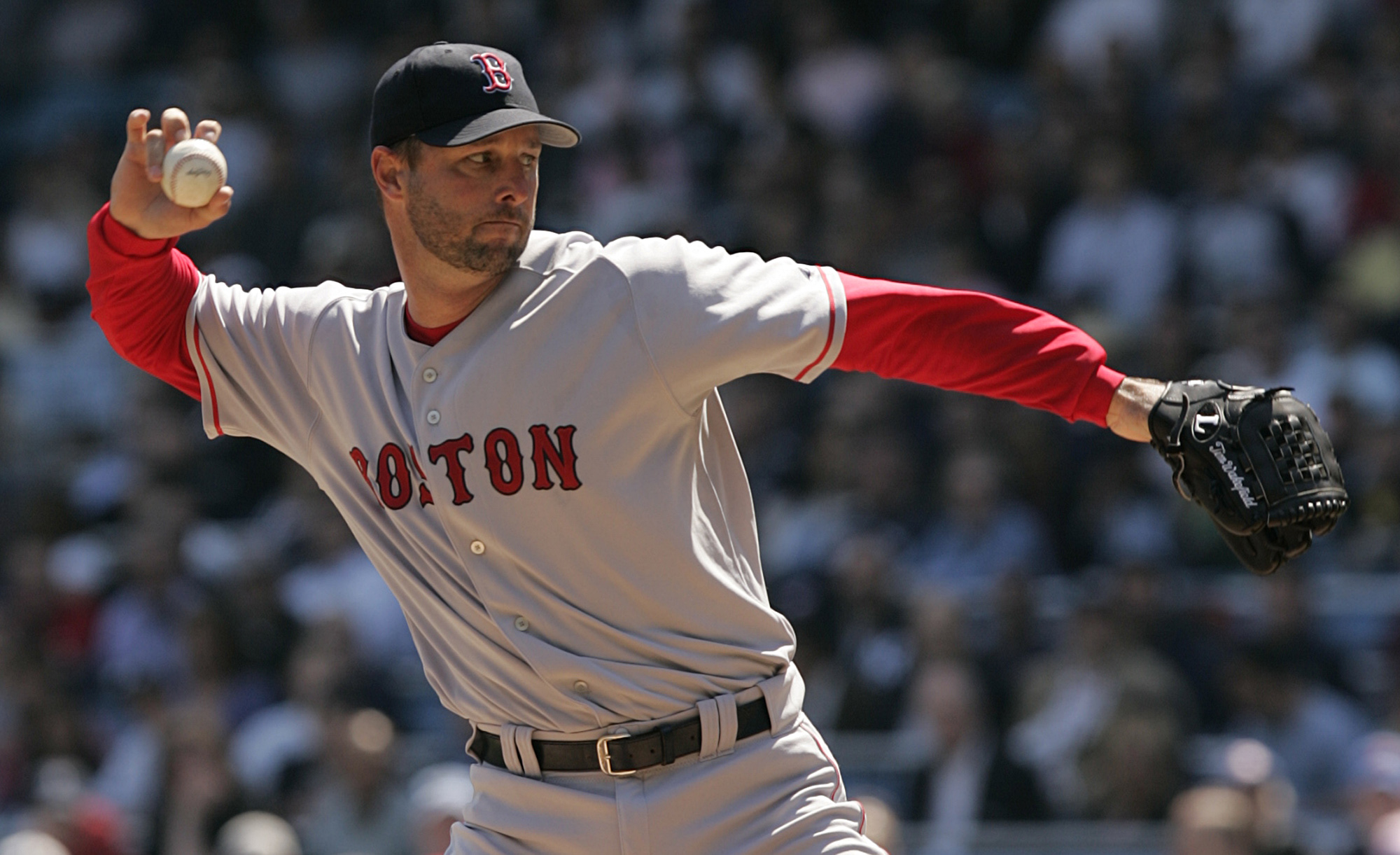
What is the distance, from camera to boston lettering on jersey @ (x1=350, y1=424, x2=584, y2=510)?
9.87ft

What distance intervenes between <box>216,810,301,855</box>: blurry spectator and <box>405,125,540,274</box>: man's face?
10.9 ft

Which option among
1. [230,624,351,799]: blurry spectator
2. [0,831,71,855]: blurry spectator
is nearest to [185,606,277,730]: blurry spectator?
[230,624,351,799]: blurry spectator

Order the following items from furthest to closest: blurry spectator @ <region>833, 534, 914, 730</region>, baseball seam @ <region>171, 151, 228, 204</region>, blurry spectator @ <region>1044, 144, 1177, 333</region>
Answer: blurry spectator @ <region>1044, 144, 1177, 333</region> → blurry spectator @ <region>833, 534, 914, 730</region> → baseball seam @ <region>171, 151, 228, 204</region>

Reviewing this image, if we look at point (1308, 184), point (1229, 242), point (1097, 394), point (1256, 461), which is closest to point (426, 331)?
point (1097, 394)

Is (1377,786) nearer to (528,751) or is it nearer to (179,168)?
(528,751)

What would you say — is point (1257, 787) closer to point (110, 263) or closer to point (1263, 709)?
point (1263, 709)

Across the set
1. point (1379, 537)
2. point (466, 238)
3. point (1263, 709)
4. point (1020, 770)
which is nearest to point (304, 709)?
point (1020, 770)

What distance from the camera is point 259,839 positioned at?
5836 millimetres

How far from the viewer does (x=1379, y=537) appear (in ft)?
23.5

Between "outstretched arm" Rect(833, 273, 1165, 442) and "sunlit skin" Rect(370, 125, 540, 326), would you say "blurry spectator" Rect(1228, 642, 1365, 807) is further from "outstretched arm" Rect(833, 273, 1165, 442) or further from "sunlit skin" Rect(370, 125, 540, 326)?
"sunlit skin" Rect(370, 125, 540, 326)

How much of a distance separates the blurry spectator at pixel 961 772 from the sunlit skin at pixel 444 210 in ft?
12.1

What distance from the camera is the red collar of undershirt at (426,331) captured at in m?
3.20

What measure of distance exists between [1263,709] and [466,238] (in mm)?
4505

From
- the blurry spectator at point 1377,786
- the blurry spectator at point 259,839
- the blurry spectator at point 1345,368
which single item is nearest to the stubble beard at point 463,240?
the blurry spectator at point 259,839
